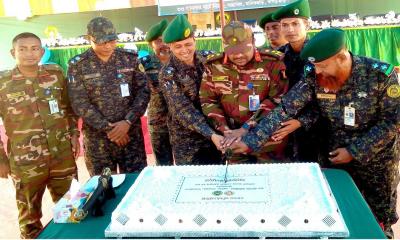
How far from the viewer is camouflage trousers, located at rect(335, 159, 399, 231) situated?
199 cm

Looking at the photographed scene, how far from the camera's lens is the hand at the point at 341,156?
1886 mm

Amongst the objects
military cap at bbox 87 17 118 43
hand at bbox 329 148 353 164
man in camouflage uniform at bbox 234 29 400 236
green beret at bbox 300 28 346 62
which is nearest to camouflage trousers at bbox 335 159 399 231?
man in camouflage uniform at bbox 234 29 400 236

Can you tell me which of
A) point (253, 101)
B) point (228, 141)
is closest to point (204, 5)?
point (253, 101)

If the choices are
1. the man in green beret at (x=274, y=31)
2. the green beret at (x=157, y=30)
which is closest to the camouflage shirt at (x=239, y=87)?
the man in green beret at (x=274, y=31)

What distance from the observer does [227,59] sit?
7.06 feet

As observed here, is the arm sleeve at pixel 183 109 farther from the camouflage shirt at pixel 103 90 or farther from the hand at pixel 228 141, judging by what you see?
the camouflage shirt at pixel 103 90

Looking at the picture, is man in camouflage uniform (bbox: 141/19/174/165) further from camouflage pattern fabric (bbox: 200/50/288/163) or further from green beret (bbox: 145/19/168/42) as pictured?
camouflage pattern fabric (bbox: 200/50/288/163)

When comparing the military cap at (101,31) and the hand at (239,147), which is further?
the military cap at (101,31)

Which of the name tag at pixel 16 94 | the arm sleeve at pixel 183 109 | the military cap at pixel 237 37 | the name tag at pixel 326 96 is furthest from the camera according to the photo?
the name tag at pixel 16 94

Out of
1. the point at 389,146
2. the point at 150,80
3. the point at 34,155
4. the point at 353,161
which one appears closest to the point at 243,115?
the point at 353,161

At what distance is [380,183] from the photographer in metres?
2.02

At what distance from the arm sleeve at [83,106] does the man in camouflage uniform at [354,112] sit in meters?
1.05

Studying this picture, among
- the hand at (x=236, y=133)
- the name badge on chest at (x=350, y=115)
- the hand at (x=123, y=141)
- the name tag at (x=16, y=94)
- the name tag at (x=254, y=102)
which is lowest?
the hand at (x=123, y=141)

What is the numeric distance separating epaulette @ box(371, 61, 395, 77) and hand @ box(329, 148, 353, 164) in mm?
394
